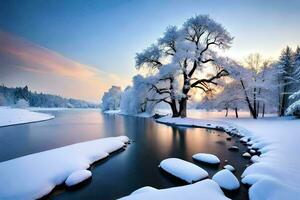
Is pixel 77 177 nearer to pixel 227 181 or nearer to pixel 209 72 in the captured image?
pixel 227 181

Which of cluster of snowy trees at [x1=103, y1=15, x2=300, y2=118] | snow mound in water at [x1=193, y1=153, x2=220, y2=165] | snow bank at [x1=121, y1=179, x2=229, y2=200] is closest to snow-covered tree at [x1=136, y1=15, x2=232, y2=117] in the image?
cluster of snowy trees at [x1=103, y1=15, x2=300, y2=118]

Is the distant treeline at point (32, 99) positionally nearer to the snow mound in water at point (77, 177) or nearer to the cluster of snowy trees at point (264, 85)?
the cluster of snowy trees at point (264, 85)

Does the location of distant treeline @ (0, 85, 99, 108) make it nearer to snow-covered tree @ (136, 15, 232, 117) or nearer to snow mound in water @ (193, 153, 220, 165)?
snow-covered tree @ (136, 15, 232, 117)

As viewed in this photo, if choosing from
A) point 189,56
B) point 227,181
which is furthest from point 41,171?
point 189,56

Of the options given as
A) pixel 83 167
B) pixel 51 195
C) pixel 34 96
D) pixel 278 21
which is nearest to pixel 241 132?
pixel 278 21

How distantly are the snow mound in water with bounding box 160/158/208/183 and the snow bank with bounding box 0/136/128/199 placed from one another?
325 cm

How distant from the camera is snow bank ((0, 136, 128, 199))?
17.0ft

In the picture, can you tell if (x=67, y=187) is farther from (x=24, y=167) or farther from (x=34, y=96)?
(x=34, y=96)

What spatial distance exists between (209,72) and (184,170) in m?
20.4

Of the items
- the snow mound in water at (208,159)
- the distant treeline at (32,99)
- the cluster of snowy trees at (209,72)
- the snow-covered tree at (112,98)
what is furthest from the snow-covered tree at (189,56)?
the distant treeline at (32,99)

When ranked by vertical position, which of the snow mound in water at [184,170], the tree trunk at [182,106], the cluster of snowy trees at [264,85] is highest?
the cluster of snowy trees at [264,85]

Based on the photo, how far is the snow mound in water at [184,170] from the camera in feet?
20.9

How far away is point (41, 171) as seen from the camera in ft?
Answer: 20.9

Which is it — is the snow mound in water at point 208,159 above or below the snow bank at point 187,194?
below
